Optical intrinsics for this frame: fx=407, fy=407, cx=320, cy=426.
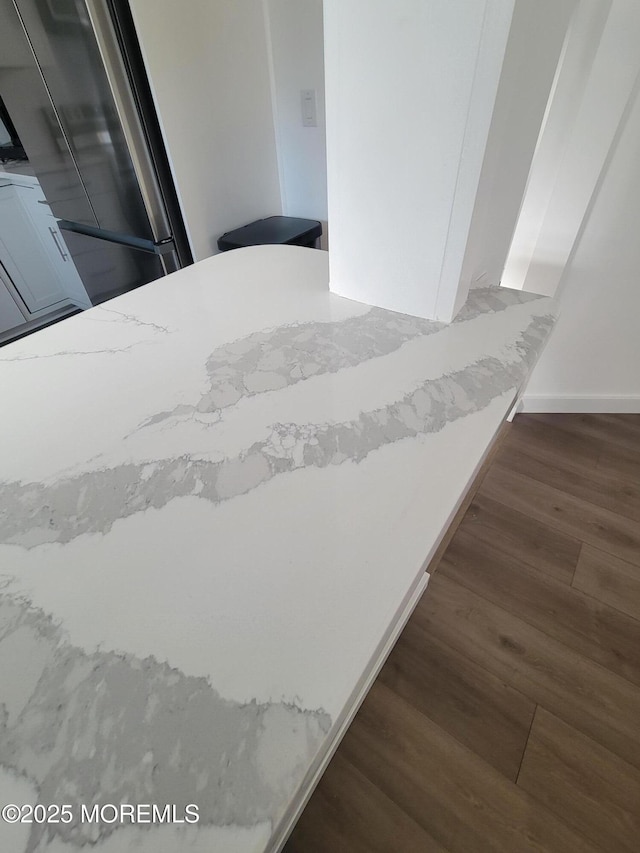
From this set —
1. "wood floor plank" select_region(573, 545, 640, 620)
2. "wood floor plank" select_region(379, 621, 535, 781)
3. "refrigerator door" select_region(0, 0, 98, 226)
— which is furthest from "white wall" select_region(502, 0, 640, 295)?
"refrigerator door" select_region(0, 0, 98, 226)

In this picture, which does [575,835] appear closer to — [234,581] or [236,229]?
[234,581]

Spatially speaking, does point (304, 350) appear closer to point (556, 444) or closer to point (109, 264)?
point (556, 444)

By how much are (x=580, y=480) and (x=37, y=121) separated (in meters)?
2.50

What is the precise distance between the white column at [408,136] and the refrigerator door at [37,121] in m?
Result: 1.47

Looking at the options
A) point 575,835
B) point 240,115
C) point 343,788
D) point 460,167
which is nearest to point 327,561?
point 460,167

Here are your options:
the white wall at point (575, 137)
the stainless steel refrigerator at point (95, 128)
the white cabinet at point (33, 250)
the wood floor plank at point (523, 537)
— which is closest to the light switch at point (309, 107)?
the stainless steel refrigerator at point (95, 128)

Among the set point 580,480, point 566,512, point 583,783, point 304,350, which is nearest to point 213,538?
point 304,350

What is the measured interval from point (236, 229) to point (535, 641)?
1937mm

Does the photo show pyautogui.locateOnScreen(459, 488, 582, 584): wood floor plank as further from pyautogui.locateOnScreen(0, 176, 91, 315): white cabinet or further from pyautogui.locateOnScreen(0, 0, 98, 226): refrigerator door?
pyautogui.locateOnScreen(0, 176, 91, 315): white cabinet

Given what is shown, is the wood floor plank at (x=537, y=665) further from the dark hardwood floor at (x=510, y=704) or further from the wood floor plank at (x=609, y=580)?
the wood floor plank at (x=609, y=580)

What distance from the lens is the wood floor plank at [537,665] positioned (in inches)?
38.8

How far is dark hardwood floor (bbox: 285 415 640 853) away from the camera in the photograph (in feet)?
2.84

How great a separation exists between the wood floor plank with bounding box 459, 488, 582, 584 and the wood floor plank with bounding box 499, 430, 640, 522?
214 mm

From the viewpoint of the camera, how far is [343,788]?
924mm
